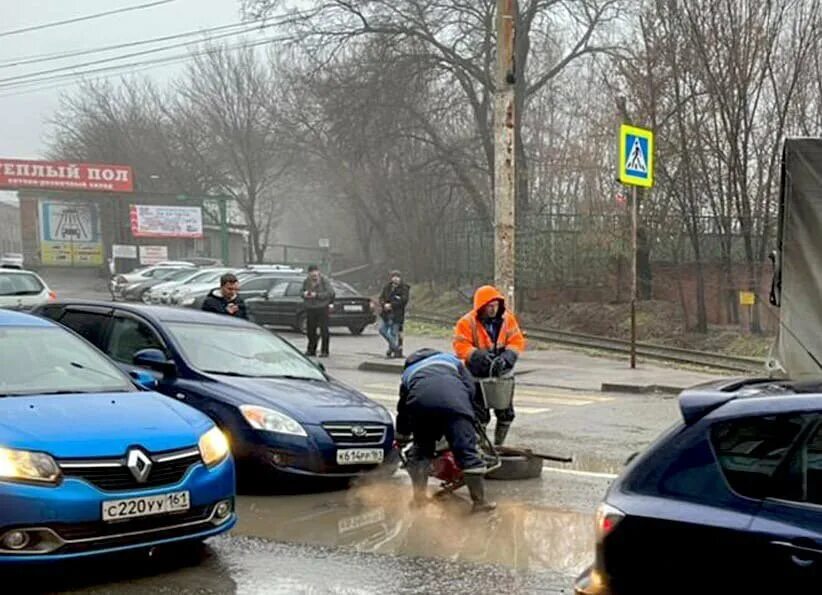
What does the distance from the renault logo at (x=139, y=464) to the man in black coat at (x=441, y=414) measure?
2.11 metres

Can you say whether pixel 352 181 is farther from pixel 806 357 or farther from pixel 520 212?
pixel 806 357

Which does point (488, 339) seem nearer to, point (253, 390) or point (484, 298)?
point (484, 298)

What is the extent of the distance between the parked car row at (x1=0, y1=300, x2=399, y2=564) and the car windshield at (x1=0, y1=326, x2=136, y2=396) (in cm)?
1

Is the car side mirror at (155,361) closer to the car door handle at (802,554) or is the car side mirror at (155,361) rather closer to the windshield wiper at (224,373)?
the windshield wiper at (224,373)

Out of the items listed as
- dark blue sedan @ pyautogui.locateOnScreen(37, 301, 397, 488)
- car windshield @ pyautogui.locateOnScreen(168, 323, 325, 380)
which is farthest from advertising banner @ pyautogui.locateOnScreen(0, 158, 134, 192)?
car windshield @ pyautogui.locateOnScreen(168, 323, 325, 380)

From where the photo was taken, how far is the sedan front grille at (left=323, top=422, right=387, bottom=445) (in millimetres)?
7172

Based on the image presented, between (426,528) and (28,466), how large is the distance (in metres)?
2.74

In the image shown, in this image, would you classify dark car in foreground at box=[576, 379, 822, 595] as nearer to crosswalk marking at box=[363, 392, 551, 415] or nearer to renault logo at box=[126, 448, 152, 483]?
renault logo at box=[126, 448, 152, 483]

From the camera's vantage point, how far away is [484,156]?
3481cm

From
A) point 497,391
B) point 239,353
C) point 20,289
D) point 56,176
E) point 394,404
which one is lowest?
point 394,404

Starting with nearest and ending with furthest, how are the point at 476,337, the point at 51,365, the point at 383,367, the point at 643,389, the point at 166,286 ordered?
1. the point at 51,365
2. the point at 476,337
3. the point at 643,389
4. the point at 383,367
5. the point at 166,286

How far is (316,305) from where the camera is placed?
1758cm

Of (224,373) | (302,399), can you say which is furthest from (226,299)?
(302,399)

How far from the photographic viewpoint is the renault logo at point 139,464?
16.4 ft
